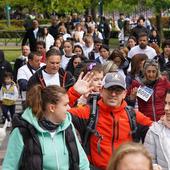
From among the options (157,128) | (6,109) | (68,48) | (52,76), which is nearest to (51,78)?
(52,76)

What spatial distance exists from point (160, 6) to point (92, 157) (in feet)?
85.9

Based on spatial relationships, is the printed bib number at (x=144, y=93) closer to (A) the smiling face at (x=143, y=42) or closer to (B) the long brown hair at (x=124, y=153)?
(B) the long brown hair at (x=124, y=153)

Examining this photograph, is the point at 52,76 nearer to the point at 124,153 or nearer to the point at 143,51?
the point at 124,153

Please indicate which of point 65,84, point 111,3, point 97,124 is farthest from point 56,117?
point 111,3

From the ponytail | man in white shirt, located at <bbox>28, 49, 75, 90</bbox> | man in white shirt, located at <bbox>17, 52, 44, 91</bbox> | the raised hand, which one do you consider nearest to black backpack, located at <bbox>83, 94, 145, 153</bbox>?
the raised hand

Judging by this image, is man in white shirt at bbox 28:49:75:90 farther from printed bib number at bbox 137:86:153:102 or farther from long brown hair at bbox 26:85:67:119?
long brown hair at bbox 26:85:67:119

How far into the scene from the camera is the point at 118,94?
5.43 m

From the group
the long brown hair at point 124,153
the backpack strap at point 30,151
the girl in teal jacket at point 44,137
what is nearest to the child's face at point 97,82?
the girl in teal jacket at point 44,137

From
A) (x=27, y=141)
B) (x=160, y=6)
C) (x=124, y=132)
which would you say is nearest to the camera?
(x=27, y=141)

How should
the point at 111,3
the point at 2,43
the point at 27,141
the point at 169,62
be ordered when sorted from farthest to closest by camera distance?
the point at 2,43
the point at 111,3
the point at 169,62
the point at 27,141

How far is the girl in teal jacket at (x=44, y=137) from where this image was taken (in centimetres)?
479

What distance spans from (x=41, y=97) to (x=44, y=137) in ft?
1.00

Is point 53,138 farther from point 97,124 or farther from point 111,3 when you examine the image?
point 111,3

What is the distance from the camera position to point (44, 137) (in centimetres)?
485
